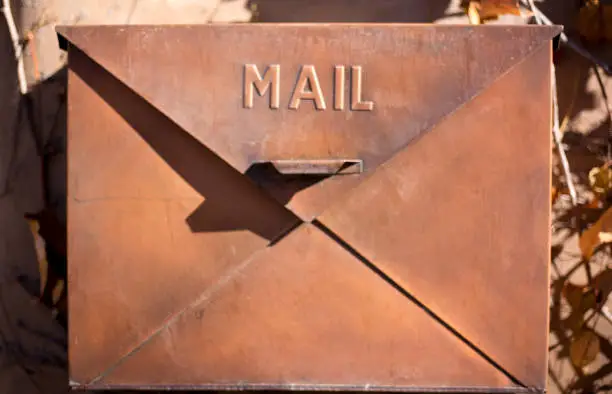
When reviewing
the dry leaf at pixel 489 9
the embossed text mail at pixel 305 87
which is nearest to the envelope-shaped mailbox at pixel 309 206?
the embossed text mail at pixel 305 87

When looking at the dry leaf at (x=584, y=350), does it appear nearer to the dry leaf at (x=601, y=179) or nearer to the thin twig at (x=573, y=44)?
the dry leaf at (x=601, y=179)

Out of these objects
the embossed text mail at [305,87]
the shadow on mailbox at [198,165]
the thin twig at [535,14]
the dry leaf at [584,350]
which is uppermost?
the thin twig at [535,14]

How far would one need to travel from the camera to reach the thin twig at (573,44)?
0.97m

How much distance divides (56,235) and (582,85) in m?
0.99

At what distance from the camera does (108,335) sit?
0.78m

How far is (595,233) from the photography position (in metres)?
0.94

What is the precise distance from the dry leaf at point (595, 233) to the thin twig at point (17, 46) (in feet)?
3.36

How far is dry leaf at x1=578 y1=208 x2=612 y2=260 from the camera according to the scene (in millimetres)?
931

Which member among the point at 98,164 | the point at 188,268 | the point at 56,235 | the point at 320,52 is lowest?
the point at 56,235

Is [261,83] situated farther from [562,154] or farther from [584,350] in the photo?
[584,350]

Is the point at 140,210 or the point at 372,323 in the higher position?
the point at 140,210

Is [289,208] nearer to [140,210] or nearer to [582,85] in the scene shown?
[140,210]

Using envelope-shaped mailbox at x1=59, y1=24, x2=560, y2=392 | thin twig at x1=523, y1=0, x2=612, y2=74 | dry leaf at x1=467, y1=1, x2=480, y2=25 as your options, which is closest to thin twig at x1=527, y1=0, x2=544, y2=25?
thin twig at x1=523, y1=0, x2=612, y2=74

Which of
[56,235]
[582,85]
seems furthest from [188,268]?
[582,85]
